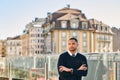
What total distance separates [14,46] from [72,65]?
106 metres

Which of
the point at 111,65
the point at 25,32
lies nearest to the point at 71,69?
the point at 111,65

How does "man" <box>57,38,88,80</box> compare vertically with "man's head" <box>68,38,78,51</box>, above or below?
below

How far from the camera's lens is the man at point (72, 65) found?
13.6 ft

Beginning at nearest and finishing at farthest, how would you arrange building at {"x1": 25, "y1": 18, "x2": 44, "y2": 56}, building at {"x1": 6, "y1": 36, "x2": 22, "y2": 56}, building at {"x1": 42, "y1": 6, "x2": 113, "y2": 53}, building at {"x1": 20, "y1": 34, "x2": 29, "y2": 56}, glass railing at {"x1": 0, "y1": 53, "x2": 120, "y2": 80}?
glass railing at {"x1": 0, "y1": 53, "x2": 120, "y2": 80} → building at {"x1": 42, "y1": 6, "x2": 113, "y2": 53} → building at {"x1": 25, "y1": 18, "x2": 44, "y2": 56} → building at {"x1": 20, "y1": 34, "x2": 29, "y2": 56} → building at {"x1": 6, "y1": 36, "x2": 22, "y2": 56}

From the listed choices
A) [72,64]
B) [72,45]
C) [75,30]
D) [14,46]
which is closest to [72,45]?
[72,45]

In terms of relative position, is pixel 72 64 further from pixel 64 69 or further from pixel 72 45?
pixel 72 45

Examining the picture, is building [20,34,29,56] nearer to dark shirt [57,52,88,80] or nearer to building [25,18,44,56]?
building [25,18,44,56]

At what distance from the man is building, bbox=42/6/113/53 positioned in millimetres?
63031

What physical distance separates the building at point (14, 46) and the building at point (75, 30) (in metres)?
35.6

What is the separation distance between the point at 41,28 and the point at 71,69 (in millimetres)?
80705

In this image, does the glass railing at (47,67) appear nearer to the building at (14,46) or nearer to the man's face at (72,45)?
the man's face at (72,45)

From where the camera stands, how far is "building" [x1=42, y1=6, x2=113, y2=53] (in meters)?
67.8

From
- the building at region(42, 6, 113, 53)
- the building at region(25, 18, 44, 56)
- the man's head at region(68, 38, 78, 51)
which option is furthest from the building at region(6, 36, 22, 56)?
the man's head at region(68, 38, 78, 51)

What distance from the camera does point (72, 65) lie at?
4.15 m
